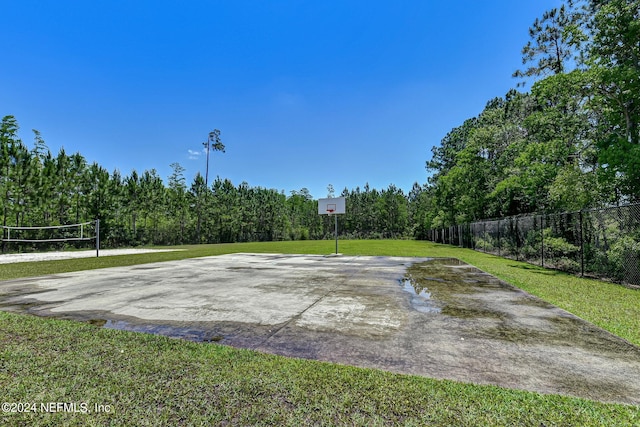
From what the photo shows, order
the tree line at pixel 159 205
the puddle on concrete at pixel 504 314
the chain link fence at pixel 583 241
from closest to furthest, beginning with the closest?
the puddle on concrete at pixel 504 314 < the chain link fence at pixel 583 241 < the tree line at pixel 159 205

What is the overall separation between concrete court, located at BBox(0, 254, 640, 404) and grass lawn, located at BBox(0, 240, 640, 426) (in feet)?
0.83

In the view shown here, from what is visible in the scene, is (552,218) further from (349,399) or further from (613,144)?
(349,399)

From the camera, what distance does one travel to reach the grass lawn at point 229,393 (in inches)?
69.5

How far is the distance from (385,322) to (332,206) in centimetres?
1355

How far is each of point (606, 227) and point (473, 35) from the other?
10588 millimetres

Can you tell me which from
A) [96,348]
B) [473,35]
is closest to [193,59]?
[473,35]

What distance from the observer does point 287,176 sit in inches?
1896

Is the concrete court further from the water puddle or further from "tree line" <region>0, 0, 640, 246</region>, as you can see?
"tree line" <region>0, 0, 640, 246</region>

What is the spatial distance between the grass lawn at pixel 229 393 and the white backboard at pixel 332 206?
14.2 m

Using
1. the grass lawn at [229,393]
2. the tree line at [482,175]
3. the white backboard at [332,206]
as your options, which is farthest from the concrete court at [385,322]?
the white backboard at [332,206]

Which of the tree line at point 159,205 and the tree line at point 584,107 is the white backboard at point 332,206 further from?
the tree line at point 159,205

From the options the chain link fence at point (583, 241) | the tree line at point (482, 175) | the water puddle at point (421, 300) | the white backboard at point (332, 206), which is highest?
the tree line at point (482, 175)

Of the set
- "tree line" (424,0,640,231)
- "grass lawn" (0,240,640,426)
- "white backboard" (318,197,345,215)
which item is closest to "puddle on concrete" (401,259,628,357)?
"grass lawn" (0,240,640,426)

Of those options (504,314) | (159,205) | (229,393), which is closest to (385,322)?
(504,314)
